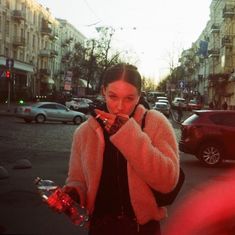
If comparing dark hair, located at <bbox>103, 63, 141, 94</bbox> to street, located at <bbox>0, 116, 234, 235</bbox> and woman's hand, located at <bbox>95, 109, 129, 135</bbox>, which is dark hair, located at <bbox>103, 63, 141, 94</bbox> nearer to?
woman's hand, located at <bbox>95, 109, 129, 135</bbox>

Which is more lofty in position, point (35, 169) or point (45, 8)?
point (45, 8)

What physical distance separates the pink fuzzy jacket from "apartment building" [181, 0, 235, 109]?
59.3 metres

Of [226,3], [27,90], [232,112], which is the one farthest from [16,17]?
[232,112]

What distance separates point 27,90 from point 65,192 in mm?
64188

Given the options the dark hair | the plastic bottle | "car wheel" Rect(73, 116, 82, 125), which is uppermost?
the dark hair

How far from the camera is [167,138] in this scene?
2.91 meters

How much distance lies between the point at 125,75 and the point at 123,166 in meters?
0.48

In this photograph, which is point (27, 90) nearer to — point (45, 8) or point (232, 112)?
point (45, 8)

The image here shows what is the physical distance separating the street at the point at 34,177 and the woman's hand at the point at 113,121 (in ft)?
12.7

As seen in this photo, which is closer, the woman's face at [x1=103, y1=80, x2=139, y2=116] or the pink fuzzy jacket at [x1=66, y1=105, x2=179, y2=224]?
the pink fuzzy jacket at [x1=66, y1=105, x2=179, y2=224]

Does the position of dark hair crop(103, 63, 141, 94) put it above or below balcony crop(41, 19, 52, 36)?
below

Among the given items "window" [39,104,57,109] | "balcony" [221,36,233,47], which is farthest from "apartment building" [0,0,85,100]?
"balcony" [221,36,233,47]

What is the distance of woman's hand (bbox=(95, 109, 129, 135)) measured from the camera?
2732mm

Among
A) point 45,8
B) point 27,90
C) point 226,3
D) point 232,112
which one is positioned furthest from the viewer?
point 45,8
